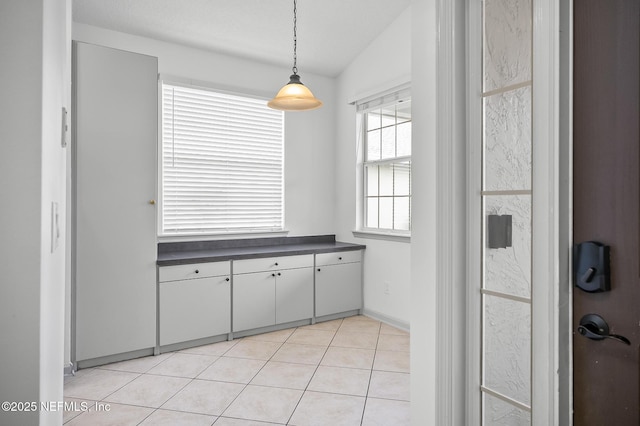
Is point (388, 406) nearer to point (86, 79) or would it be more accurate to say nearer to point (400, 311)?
point (400, 311)

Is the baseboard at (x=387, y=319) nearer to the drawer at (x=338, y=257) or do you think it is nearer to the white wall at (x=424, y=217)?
the drawer at (x=338, y=257)

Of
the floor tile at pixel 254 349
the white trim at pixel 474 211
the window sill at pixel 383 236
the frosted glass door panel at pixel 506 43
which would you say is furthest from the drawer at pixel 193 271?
the frosted glass door panel at pixel 506 43

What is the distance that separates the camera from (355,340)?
3.55 meters

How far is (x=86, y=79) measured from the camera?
2.87m

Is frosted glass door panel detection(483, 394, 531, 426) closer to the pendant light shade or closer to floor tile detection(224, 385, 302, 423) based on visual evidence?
floor tile detection(224, 385, 302, 423)

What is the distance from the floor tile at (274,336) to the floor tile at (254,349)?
0.25 feet

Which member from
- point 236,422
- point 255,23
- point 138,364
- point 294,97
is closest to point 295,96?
point 294,97

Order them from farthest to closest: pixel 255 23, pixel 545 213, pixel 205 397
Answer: pixel 255 23 → pixel 205 397 → pixel 545 213

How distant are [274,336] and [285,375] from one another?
872 mm

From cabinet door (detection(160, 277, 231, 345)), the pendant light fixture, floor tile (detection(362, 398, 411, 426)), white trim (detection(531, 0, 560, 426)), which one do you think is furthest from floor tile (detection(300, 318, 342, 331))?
white trim (detection(531, 0, 560, 426))

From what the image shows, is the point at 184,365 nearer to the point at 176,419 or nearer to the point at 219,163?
the point at 176,419

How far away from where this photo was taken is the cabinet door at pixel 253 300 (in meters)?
3.53

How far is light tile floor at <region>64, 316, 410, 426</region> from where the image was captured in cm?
224

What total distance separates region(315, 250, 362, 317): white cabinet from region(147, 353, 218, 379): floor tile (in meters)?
1.34
